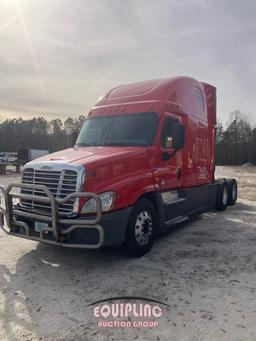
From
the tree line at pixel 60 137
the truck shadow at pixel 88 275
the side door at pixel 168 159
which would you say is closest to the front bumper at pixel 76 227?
the truck shadow at pixel 88 275

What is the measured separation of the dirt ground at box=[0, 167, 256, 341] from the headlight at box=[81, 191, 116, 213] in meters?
1.00

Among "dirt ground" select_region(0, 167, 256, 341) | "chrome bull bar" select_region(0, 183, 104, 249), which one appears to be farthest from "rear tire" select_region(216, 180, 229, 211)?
"chrome bull bar" select_region(0, 183, 104, 249)

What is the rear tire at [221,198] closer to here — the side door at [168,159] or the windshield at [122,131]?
the side door at [168,159]

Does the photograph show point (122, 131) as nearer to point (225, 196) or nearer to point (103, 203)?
point (103, 203)

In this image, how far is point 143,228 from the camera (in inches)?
225

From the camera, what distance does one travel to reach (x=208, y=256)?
5.72m

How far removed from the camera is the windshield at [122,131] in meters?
6.21

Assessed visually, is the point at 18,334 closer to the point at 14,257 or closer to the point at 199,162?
the point at 14,257

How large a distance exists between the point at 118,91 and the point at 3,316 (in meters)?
5.30

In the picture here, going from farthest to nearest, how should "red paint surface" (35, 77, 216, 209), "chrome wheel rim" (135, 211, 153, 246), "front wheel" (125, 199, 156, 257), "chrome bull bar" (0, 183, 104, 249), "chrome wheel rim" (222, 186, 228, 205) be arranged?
"chrome wheel rim" (222, 186, 228, 205), "chrome wheel rim" (135, 211, 153, 246), "front wheel" (125, 199, 156, 257), "red paint surface" (35, 77, 216, 209), "chrome bull bar" (0, 183, 104, 249)

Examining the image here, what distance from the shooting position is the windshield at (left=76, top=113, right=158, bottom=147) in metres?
6.21

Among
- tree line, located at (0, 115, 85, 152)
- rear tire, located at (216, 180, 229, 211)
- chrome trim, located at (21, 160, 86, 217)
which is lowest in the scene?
rear tire, located at (216, 180, 229, 211)
